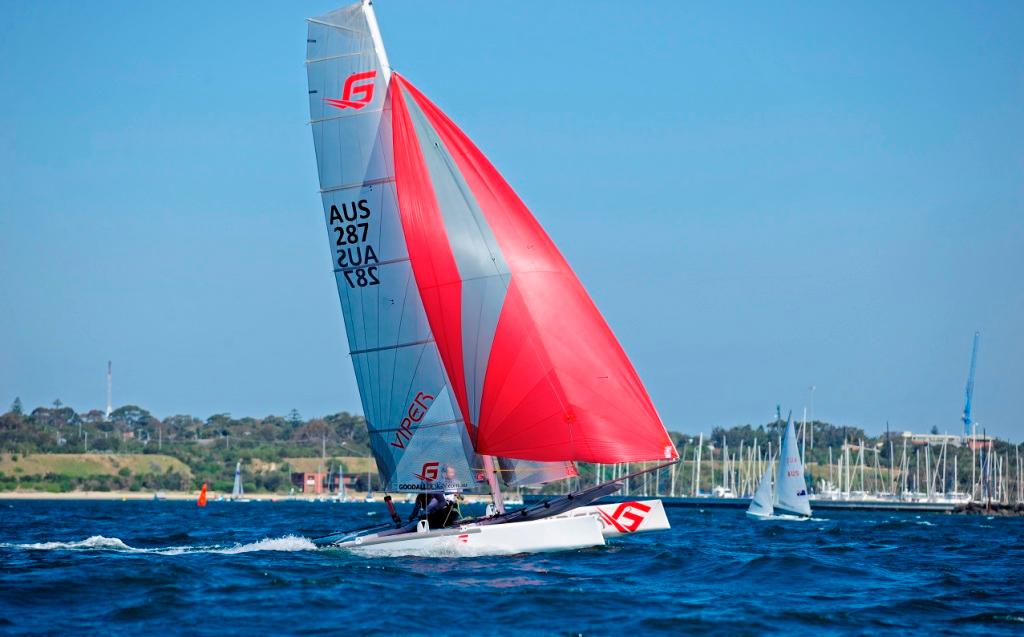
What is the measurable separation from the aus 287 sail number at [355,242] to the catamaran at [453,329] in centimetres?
3

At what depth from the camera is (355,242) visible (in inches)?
979

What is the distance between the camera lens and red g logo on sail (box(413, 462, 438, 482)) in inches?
965

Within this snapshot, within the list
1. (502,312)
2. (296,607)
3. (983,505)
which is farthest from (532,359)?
(983,505)

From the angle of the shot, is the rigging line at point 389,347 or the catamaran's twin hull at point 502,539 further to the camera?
the rigging line at point 389,347

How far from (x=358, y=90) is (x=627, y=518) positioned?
9.26 meters

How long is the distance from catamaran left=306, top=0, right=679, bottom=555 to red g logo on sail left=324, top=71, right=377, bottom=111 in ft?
0.09

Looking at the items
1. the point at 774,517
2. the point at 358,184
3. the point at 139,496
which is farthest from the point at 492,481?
the point at 139,496

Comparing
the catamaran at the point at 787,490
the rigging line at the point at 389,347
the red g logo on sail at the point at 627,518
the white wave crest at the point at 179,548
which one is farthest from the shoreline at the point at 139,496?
the red g logo on sail at the point at 627,518

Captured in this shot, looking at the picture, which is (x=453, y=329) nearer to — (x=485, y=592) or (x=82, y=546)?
(x=485, y=592)

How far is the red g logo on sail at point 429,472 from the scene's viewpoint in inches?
965

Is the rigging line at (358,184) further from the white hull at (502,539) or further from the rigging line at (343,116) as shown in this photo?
the white hull at (502,539)

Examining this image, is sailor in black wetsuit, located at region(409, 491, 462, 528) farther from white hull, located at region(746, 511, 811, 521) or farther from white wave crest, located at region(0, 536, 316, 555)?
white hull, located at region(746, 511, 811, 521)

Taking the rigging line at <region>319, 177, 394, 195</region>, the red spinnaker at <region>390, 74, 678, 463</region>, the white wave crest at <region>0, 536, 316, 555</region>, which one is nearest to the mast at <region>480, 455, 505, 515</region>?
the red spinnaker at <region>390, 74, 678, 463</region>

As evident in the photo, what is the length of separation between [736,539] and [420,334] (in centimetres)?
1627
